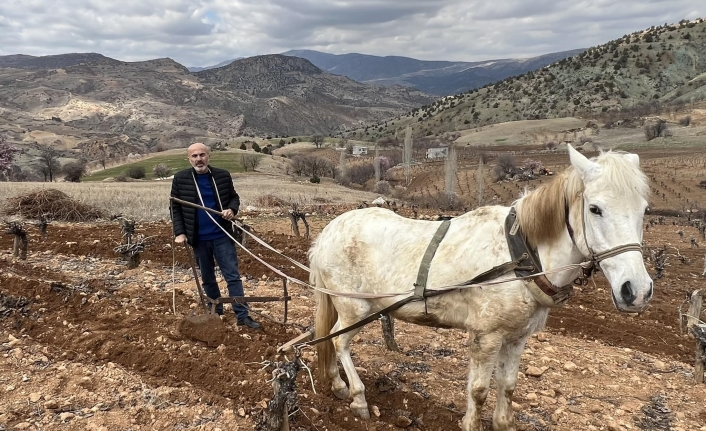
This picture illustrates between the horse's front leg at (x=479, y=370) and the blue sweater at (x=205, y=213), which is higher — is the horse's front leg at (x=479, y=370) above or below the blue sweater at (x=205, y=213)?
below

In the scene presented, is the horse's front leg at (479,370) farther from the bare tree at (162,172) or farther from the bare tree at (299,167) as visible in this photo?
the bare tree at (162,172)

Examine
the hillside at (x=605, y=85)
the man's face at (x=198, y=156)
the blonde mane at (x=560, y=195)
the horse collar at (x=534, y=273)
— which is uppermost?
the hillside at (x=605, y=85)

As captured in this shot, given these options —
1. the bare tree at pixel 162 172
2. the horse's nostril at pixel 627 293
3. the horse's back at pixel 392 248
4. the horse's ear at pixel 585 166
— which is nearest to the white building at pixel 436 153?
Result: the bare tree at pixel 162 172

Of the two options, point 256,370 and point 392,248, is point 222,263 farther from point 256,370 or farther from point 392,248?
point 392,248

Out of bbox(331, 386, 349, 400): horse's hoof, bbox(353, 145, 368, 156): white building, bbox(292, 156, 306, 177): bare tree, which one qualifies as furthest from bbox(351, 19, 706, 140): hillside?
bbox(331, 386, 349, 400): horse's hoof

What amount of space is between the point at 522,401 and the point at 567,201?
2611 mm

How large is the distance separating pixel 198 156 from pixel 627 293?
192 inches

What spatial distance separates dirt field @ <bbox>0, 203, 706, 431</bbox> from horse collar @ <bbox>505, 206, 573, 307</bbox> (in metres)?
1.69

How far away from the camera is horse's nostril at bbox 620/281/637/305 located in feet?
9.12

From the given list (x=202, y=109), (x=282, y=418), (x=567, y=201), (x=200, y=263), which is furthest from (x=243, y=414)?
(x=202, y=109)

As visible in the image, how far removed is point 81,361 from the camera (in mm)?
5074

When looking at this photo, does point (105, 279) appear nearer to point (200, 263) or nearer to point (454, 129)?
point (200, 263)

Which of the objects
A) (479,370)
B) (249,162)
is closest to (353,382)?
(479,370)

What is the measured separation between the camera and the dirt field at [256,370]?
14.0ft
